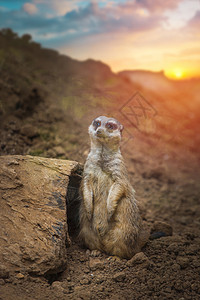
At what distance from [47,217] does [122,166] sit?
3.11ft

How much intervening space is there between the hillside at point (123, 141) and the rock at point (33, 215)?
0.16m

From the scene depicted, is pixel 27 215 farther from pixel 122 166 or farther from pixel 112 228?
pixel 122 166

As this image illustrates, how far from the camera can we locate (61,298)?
2.11m

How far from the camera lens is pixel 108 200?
9.05 feet

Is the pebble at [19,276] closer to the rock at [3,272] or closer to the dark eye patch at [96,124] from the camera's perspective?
the rock at [3,272]

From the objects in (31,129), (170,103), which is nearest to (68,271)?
(31,129)

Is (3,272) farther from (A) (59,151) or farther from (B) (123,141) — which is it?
(A) (59,151)

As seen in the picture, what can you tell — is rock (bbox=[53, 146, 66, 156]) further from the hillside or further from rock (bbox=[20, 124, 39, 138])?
rock (bbox=[20, 124, 39, 138])

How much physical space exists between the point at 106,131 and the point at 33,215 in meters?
1.12

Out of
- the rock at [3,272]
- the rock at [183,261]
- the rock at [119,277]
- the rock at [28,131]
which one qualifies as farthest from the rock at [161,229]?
the rock at [28,131]

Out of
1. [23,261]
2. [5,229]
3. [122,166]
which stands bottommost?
[23,261]

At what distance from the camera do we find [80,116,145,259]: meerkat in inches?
108

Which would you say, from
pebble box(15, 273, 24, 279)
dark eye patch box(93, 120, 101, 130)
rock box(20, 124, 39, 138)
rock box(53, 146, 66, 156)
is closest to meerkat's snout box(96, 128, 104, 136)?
dark eye patch box(93, 120, 101, 130)

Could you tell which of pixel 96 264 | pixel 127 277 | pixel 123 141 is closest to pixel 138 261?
pixel 127 277
